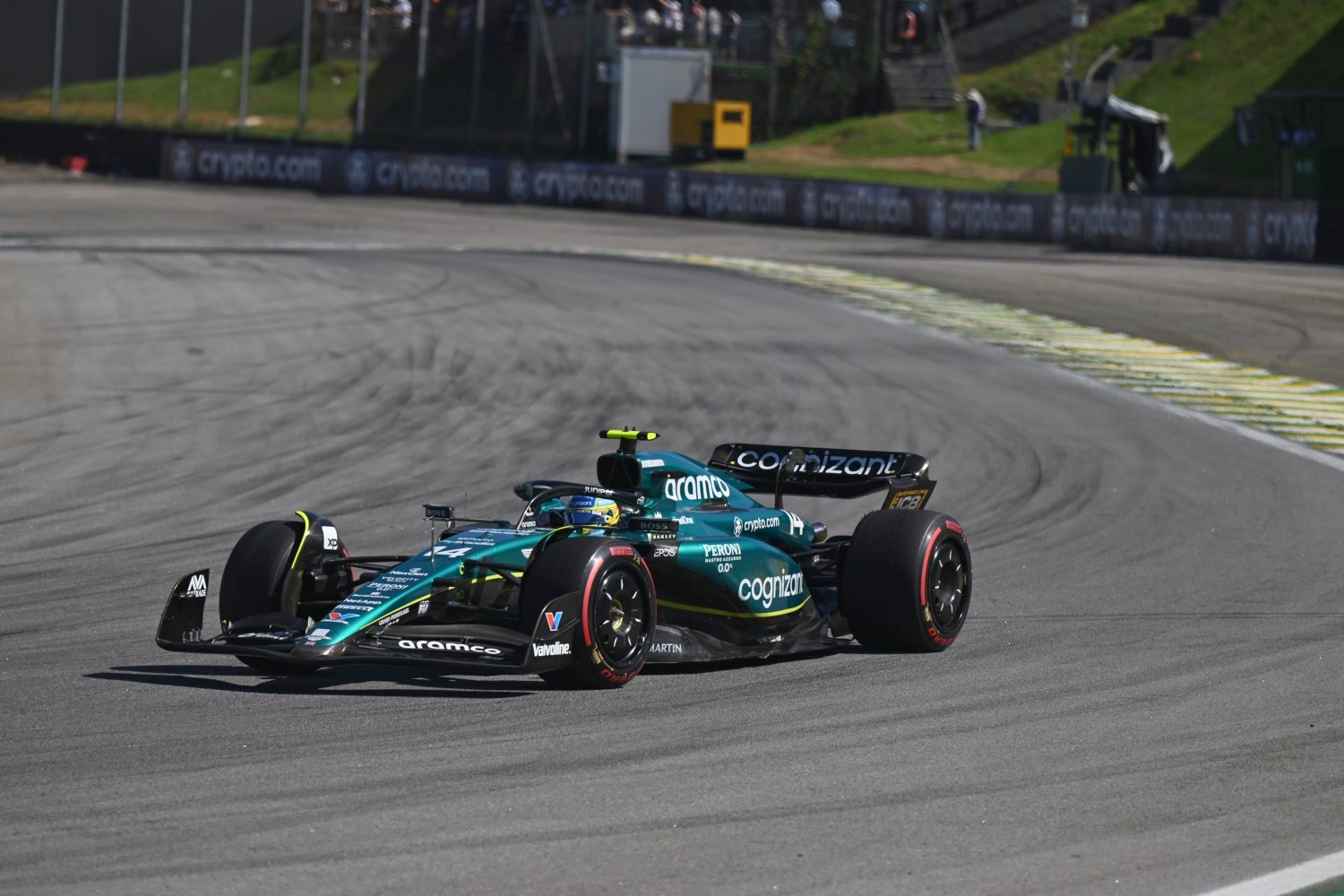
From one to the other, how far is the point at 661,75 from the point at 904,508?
50087 mm

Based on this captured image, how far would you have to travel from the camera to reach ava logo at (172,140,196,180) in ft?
185

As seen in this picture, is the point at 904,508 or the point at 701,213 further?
the point at 701,213

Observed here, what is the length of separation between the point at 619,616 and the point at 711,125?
166ft

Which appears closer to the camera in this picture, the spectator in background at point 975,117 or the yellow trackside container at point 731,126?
the spectator in background at point 975,117

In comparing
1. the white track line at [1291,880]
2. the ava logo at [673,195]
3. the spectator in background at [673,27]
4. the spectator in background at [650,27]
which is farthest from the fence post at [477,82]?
the white track line at [1291,880]

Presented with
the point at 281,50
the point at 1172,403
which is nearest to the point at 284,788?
the point at 1172,403

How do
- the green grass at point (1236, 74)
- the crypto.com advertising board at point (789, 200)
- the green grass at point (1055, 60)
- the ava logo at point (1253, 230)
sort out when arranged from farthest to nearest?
the green grass at point (1055, 60), the green grass at point (1236, 74), the crypto.com advertising board at point (789, 200), the ava logo at point (1253, 230)

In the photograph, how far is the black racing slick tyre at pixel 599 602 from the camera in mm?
8680

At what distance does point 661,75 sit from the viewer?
5906cm

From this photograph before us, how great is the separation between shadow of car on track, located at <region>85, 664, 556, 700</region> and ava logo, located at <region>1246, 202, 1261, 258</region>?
31.8m

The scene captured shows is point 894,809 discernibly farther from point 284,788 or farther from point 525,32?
point 525,32

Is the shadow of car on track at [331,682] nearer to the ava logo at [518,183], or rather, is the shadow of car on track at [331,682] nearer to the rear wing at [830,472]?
the rear wing at [830,472]

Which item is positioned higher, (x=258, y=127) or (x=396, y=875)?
(x=258, y=127)

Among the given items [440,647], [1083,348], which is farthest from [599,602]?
[1083,348]
